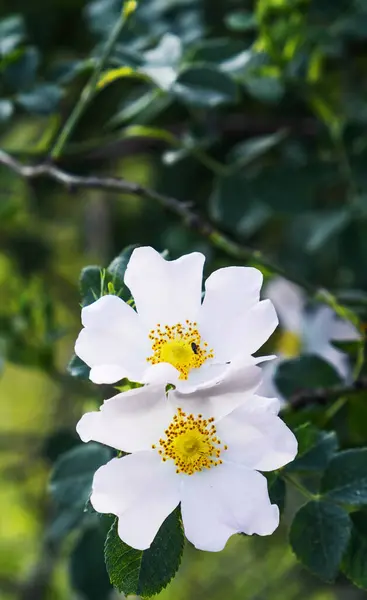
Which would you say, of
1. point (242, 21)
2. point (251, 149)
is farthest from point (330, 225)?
point (242, 21)

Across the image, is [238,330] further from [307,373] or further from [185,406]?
[307,373]

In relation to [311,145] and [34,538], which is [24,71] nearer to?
[311,145]

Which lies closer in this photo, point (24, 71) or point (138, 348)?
point (138, 348)

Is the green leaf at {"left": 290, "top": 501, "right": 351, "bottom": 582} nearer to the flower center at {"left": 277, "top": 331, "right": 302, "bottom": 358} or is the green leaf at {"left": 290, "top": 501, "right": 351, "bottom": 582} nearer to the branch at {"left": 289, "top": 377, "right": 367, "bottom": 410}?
the branch at {"left": 289, "top": 377, "right": 367, "bottom": 410}

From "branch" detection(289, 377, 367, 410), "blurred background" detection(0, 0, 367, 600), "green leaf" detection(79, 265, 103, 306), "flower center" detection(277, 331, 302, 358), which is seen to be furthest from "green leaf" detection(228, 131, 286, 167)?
"green leaf" detection(79, 265, 103, 306)

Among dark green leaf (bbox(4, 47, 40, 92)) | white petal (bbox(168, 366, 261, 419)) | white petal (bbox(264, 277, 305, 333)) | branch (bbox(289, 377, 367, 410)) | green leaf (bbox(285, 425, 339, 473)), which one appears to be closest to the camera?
white petal (bbox(168, 366, 261, 419))

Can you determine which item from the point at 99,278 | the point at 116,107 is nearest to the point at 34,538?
the point at 116,107
